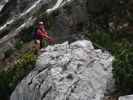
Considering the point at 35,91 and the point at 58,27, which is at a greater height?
the point at 35,91

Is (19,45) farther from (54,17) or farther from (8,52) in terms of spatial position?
(54,17)

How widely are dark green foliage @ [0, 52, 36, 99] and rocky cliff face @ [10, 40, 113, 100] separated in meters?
0.69

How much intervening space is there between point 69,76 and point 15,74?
11.3 ft

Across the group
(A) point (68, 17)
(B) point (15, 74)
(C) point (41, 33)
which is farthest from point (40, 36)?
(A) point (68, 17)

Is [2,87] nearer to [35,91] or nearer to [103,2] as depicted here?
[35,91]

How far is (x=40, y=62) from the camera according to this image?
16875mm

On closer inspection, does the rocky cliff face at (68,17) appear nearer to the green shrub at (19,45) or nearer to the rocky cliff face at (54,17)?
the rocky cliff face at (54,17)

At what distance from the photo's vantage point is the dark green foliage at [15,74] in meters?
17.7

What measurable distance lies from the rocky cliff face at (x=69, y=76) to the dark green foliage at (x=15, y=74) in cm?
69

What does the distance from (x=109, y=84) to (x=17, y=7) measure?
10.1m

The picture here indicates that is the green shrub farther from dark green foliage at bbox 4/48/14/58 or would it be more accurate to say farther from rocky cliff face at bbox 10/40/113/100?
rocky cliff face at bbox 10/40/113/100

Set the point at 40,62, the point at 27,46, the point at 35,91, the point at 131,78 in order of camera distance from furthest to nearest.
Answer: the point at 27,46
the point at 40,62
the point at 35,91
the point at 131,78

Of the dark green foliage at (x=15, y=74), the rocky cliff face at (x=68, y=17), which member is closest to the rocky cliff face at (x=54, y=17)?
the rocky cliff face at (x=68, y=17)

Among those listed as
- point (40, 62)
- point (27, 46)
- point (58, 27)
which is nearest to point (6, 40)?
point (27, 46)
